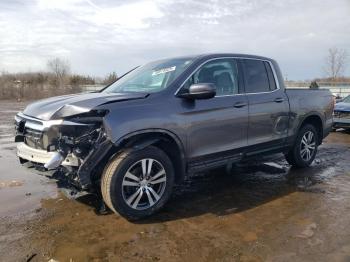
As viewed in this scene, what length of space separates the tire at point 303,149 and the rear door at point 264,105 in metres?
0.61

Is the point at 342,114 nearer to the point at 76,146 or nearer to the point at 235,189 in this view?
the point at 235,189

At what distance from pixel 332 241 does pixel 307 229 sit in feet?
1.14

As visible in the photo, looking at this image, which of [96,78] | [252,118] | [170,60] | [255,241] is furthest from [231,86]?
[96,78]

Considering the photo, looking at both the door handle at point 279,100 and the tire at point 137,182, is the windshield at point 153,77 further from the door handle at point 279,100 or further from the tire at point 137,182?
the door handle at point 279,100

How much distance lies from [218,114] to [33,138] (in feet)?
7.64

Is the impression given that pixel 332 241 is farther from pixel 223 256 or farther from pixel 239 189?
pixel 239 189

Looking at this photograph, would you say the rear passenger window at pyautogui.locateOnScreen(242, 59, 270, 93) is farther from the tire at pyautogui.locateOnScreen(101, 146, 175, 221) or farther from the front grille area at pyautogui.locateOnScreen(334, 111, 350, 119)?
the front grille area at pyautogui.locateOnScreen(334, 111, 350, 119)

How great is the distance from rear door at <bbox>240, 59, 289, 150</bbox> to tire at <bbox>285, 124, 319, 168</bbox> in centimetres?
61

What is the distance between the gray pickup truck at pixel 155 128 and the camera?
4238 mm

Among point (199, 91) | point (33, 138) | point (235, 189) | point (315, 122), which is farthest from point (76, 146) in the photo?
point (315, 122)

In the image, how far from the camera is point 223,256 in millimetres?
3641

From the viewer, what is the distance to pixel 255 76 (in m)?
5.94

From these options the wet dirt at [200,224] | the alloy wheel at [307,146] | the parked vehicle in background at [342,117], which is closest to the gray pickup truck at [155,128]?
the wet dirt at [200,224]

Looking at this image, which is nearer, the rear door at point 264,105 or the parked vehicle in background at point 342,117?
the rear door at point 264,105
